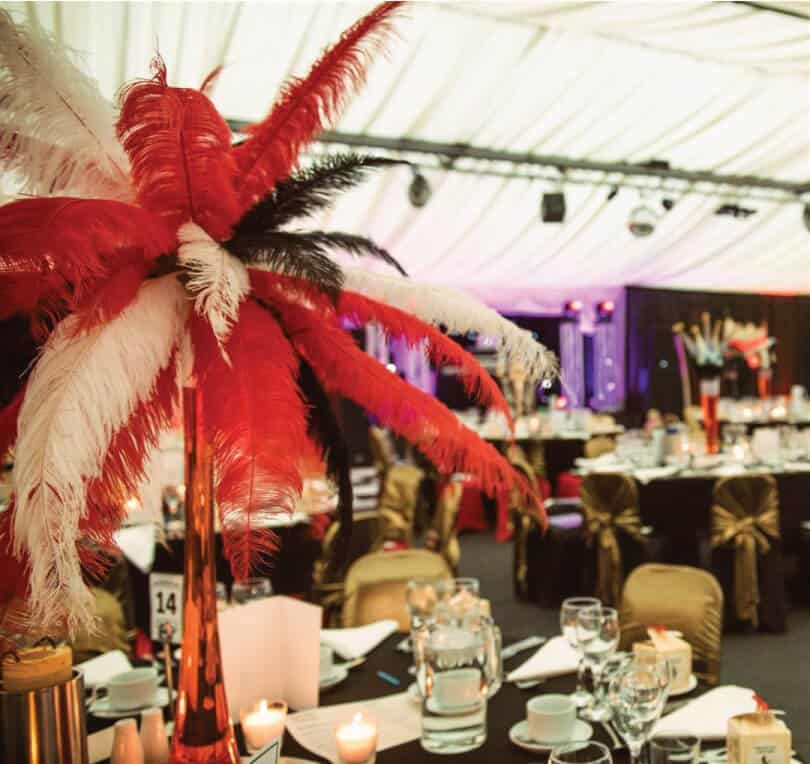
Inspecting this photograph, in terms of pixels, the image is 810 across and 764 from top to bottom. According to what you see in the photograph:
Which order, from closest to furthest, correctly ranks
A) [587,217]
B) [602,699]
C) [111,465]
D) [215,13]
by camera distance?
[111,465]
[602,699]
[215,13]
[587,217]

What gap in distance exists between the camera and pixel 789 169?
910 cm

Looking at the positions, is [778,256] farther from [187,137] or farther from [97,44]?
[187,137]

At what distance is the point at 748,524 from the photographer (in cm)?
491

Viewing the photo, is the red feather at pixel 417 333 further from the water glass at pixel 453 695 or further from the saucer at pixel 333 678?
the saucer at pixel 333 678

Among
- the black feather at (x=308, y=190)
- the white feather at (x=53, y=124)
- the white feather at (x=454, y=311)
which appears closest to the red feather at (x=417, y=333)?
the white feather at (x=454, y=311)

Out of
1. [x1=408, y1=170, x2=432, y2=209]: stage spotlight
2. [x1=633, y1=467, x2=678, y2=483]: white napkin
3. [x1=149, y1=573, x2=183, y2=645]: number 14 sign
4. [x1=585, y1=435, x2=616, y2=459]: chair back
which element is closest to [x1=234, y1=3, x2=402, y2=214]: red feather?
[x1=149, y1=573, x2=183, y2=645]: number 14 sign

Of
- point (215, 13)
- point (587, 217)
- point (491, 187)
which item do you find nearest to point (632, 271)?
point (587, 217)

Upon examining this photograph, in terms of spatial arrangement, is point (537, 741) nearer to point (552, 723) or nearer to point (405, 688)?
point (552, 723)

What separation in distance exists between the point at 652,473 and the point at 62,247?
196 inches

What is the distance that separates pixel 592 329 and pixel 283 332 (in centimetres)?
1250

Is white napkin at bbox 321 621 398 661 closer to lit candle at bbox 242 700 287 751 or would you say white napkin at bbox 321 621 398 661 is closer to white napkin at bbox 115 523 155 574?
lit candle at bbox 242 700 287 751

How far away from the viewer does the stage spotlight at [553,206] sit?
7.67 meters

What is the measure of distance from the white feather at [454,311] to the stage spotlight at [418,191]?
19.4 feet

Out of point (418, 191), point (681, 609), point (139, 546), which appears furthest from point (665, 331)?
point (681, 609)
